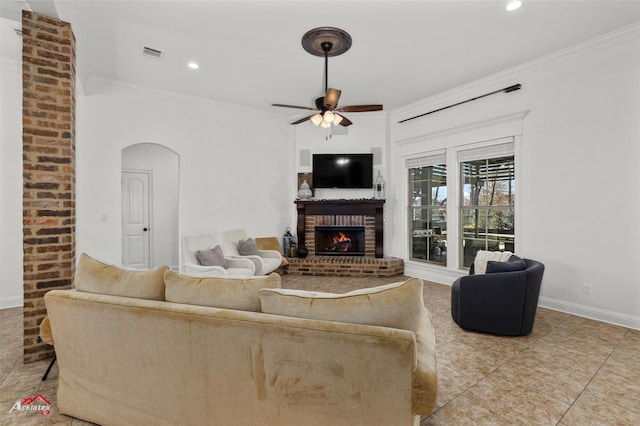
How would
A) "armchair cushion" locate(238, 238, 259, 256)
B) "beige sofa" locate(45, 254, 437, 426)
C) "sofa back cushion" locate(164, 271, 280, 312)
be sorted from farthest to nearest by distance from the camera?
"armchair cushion" locate(238, 238, 259, 256), "sofa back cushion" locate(164, 271, 280, 312), "beige sofa" locate(45, 254, 437, 426)

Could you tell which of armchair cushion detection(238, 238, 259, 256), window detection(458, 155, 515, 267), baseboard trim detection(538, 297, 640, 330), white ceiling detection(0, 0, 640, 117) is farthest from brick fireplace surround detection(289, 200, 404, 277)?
baseboard trim detection(538, 297, 640, 330)

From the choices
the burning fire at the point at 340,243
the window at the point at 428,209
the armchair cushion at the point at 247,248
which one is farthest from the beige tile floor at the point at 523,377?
the burning fire at the point at 340,243

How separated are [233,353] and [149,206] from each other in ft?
18.5

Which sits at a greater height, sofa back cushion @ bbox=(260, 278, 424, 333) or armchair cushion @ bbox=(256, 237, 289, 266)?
sofa back cushion @ bbox=(260, 278, 424, 333)

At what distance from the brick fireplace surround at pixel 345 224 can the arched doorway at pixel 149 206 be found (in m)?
2.66

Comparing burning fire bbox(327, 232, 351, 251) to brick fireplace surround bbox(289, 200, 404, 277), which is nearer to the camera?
brick fireplace surround bbox(289, 200, 404, 277)

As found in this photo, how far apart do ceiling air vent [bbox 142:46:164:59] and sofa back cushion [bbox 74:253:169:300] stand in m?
2.89

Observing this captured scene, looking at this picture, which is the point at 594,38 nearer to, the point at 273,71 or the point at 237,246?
the point at 273,71

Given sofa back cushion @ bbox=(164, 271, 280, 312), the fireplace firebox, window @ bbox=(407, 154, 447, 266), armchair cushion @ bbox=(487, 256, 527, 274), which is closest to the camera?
sofa back cushion @ bbox=(164, 271, 280, 312)

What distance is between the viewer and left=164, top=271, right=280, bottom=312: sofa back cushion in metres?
1.66

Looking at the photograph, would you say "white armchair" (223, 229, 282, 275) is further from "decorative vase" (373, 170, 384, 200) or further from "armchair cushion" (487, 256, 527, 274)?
"armchair cushion" (487, 256, 527, 274)

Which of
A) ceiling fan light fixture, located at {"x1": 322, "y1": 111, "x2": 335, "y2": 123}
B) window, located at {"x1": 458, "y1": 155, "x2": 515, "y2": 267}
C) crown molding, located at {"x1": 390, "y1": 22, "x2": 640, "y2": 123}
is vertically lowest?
window, located at {"x1": 458, "y1": 155, "x2": 515, "y2": 267}

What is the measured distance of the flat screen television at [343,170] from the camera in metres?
5.99

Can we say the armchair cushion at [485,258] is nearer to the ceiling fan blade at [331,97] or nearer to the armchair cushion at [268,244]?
the ceiling fan blade at [331,97]
